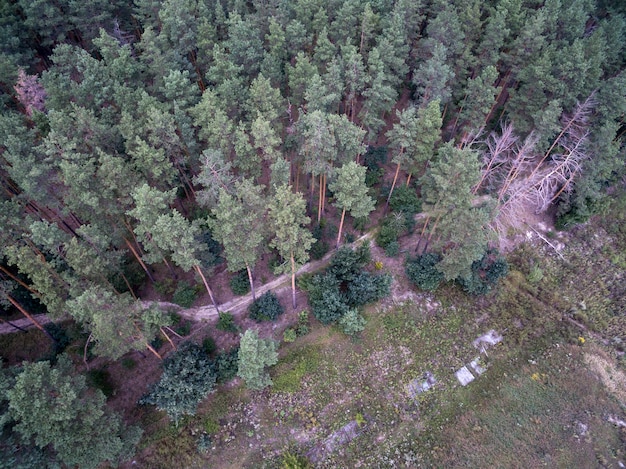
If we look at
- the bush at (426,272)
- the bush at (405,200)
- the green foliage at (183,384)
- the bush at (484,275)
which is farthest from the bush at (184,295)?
the bush at (484,275)

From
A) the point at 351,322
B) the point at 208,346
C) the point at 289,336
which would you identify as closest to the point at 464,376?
the point at 351,322

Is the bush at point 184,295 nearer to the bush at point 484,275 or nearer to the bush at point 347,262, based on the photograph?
the bush at point 347,262

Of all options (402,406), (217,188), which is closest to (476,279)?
(402,406)

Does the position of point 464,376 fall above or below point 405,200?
below

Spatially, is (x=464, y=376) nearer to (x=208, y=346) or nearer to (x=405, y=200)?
(x=405, y=200)

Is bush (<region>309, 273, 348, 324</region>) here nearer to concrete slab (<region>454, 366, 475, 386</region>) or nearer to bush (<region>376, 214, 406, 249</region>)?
bush (<region>376, 214, 406, 249</region>)
